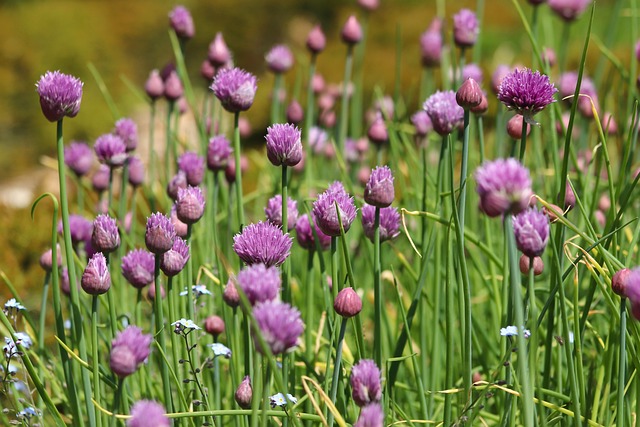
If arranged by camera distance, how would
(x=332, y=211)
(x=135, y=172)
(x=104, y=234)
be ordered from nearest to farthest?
(x=332, y=211), (x=104, y=234), (x=135, y=172)

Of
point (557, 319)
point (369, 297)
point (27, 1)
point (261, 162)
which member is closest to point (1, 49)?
point (27, 1)

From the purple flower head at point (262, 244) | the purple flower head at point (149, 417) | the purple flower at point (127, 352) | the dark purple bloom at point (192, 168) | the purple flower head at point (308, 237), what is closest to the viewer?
the purple flower head at point (149, 417)

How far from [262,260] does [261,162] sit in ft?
6.17

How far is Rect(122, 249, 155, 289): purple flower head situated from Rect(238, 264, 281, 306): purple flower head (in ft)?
1.49

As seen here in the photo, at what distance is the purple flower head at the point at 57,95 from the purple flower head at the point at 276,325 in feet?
1.84

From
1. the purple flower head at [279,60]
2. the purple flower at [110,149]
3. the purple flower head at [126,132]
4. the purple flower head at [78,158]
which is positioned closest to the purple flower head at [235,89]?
the purple flower at [110,149]

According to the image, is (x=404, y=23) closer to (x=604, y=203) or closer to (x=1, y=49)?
(x=1, y=49)

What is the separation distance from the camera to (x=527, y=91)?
1107 millimetres

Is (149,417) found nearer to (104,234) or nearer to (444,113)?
(104,234)

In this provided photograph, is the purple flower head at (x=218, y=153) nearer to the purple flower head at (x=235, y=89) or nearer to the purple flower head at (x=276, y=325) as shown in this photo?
the purple flower head at (x=235, y=89)

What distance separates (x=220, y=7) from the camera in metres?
8.52

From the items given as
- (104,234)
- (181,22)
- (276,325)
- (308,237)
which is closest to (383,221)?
(308,237)

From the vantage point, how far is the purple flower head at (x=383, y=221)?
1.30 metres

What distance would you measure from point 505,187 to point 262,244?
35 centimetres
